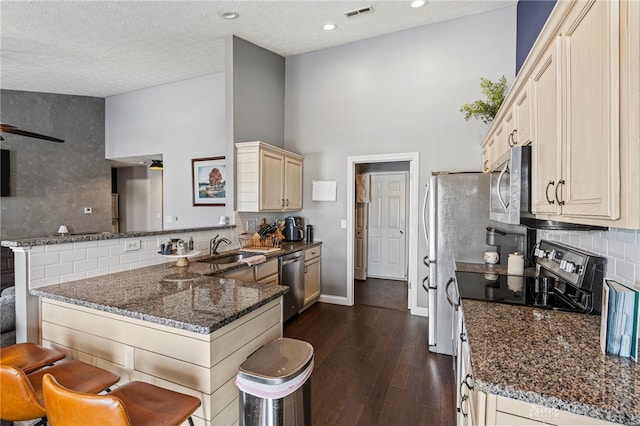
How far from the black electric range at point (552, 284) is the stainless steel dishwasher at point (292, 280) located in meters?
1.93

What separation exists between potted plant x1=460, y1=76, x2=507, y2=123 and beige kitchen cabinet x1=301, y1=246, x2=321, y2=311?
2482 millimetres

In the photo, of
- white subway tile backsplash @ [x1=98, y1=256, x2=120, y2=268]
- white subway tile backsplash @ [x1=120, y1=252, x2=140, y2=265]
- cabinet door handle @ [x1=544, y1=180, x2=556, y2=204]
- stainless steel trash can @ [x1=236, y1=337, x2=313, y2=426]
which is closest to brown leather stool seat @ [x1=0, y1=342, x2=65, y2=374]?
white subway tile backsplash @ [x1=98, y1=256, x2=120, y2=268]

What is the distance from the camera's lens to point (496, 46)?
11.5 feet

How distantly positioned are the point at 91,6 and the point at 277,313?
11.7 ft

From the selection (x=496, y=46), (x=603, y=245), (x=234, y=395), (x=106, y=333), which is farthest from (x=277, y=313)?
(x=496, y=46)

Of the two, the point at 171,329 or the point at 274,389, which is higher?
the point at 171,329

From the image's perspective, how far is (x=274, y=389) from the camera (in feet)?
4.19

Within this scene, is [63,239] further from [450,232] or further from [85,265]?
[450,232]

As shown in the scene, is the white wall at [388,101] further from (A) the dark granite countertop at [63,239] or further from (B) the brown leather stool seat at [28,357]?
(B) the brown leather stool seat at [28,357]

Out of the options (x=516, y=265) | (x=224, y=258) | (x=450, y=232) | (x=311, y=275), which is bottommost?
(x=311, y=275)

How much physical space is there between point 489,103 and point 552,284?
214 cm

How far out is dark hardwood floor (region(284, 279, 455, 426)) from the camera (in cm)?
205

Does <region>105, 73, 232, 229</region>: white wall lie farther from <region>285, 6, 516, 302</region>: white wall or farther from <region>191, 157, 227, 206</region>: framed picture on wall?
<region>285, 6, 516, 302</region>: white wall

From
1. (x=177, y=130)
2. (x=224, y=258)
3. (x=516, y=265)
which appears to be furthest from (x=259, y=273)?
(x=177, y=130)
